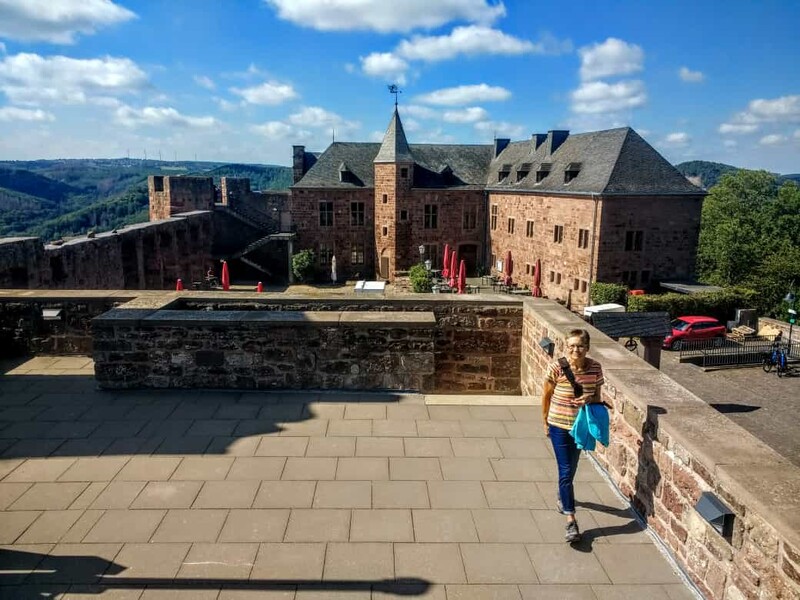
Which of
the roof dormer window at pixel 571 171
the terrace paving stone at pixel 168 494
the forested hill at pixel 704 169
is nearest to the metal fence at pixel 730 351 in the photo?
the roof dormer window at pixel 571 171

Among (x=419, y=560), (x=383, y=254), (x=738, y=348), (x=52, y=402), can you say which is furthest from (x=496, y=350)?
(x=383, y=254)

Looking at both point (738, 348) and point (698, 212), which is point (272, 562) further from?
point (698, 212)

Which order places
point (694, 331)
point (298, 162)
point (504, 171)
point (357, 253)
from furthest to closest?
point (298, 162) < point (357, 253) < point (504, 171) < point (694, 331)

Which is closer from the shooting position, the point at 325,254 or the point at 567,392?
the point at 567,392

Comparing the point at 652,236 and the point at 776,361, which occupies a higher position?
the point at 652,236

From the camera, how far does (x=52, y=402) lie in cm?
635

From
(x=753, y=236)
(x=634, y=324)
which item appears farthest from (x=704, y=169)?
(x=634, y=324)

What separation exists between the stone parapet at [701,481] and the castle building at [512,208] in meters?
25.0

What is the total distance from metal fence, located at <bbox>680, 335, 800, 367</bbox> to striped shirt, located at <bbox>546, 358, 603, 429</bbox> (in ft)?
72.7

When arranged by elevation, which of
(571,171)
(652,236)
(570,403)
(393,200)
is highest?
(571,171)

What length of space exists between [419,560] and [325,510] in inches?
34.5

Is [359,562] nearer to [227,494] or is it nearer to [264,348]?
[227,494]

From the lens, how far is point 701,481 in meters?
3.43

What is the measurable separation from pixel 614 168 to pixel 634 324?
72.0 ft
